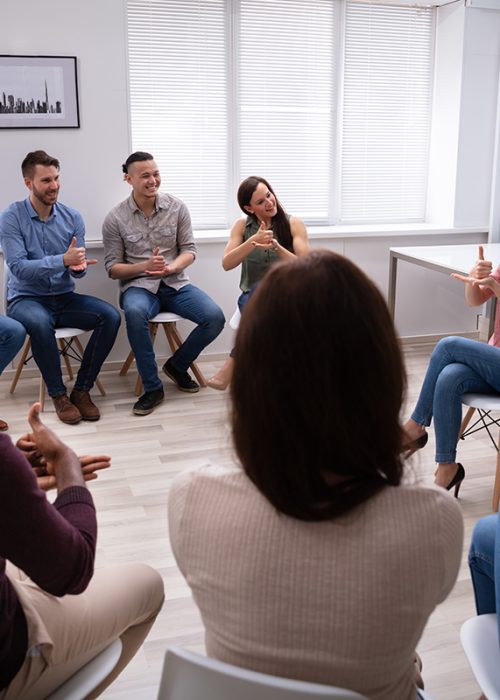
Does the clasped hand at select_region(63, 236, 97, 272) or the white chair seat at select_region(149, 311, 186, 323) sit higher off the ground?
the clasped hand at select_region(63, 236, 97, 272)

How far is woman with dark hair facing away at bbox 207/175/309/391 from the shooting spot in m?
4.17

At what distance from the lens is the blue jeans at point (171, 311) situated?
13.7 ft

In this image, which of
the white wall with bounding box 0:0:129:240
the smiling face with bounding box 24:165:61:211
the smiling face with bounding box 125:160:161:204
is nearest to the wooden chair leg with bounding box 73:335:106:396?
the white wall with bounding box 0:0:129:240

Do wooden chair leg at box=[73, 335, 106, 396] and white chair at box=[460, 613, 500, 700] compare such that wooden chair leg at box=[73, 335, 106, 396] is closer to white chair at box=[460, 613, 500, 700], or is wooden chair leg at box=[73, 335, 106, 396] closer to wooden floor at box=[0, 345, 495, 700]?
wooden floor at box=[0, 345, 495, 700]

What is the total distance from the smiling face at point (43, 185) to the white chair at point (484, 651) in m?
3.31

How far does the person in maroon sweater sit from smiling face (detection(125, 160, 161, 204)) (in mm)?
2880

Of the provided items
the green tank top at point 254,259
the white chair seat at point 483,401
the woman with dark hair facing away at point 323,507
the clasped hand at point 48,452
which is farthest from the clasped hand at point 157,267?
the woman with dark hair facing away at point 323,507

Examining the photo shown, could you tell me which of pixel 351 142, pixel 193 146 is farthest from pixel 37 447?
pixel 351 142

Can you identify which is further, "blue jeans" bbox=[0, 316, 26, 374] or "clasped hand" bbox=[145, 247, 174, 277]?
"clasped hand" bbox=[145, 247, 174, 277]

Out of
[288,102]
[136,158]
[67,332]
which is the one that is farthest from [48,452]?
[288,102]

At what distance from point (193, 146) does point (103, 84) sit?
2.40 ft

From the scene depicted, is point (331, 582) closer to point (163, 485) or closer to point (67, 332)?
point (163, 485)

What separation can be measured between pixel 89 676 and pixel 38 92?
148 inches

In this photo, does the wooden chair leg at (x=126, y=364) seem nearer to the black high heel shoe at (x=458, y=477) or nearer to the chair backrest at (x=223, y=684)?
the black high heel shoe at (x=458, y=477)
